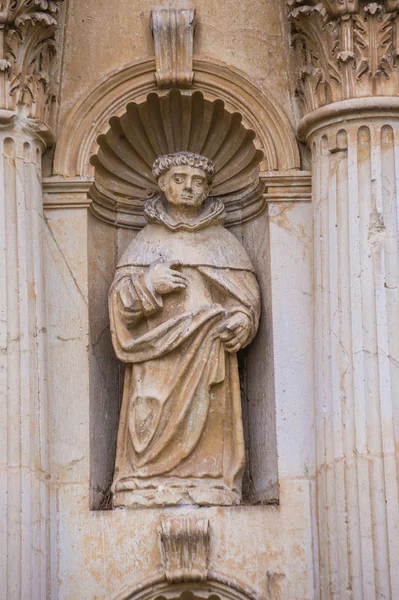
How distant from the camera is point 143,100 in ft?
38.5

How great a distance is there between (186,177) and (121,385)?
146cm

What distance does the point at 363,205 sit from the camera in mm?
11008

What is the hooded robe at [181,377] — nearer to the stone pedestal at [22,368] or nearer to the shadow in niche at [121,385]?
the shadow in niche at [121,385]

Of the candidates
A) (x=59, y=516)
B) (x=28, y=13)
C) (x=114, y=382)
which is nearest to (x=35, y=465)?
(x=59, y=516)

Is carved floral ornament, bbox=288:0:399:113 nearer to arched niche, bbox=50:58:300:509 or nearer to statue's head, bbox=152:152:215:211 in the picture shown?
arched niche, bbox=50:58:300:509

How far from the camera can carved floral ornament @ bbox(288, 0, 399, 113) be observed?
11.2 m

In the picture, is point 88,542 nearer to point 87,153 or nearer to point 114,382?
point 114,382

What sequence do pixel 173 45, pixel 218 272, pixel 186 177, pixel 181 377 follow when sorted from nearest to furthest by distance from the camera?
pixel 181 377 < pixel 218 272 < pixel 186 177 < pixel 173 45

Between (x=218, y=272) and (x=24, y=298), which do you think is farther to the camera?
(x=218, y=272)

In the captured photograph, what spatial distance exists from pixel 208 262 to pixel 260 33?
1638mm

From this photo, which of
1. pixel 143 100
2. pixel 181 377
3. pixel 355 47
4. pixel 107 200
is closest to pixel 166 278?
pixel 181 377

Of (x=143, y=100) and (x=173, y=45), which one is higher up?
(x=173, y=45)

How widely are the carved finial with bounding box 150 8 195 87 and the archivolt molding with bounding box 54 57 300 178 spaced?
66 mm

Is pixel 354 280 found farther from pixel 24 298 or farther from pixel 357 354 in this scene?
pixel 24 298
